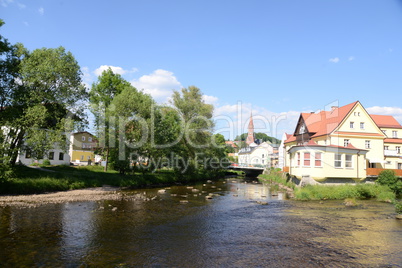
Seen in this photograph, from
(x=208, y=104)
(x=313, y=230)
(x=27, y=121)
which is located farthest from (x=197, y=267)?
(x=208, y=104)

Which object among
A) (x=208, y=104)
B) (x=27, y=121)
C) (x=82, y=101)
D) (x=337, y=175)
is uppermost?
(x=208, y=104)

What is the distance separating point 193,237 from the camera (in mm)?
13344

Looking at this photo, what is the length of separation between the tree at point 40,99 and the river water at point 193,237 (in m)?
8.88

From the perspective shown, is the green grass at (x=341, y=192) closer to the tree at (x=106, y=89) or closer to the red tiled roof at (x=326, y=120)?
the red tiled roof at (x=326, y=120)

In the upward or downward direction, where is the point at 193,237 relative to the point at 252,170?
downward

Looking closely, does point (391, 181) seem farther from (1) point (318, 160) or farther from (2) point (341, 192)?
(1) point (318, 160)

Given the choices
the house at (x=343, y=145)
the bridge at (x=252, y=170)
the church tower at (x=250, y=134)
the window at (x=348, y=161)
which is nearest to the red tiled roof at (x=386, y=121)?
the house at (x=343, y=145)

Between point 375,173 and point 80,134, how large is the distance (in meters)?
58.5

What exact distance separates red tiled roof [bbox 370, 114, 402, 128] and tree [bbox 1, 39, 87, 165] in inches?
1897

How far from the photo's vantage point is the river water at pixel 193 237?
405 inches

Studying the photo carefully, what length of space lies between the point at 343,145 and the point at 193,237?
33220 millimetres

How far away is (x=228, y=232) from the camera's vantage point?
1447 cm

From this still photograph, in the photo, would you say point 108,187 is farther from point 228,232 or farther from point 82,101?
point 228,232

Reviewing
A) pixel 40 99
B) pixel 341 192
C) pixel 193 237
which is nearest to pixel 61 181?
pixel 40 99
